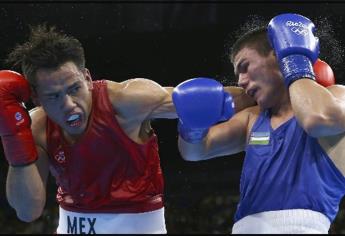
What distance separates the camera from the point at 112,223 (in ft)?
8.48

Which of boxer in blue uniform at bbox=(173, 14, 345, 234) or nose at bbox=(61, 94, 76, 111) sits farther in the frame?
nose at bbox=(61, 94, 76, 111)

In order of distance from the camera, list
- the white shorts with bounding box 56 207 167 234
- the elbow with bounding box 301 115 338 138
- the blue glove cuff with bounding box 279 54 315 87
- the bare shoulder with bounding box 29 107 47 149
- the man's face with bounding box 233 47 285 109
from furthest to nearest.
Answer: the bare shoulder with bounding box 29 107 47 149
the white shorts with bounding box 56 207 167 234
the man's face with bounding box 233 47 285 109
the blue glove cuff with bounding box 279 54 315 87
the elbow with bounding box 301 115 338 138

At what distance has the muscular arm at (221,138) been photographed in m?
2.60

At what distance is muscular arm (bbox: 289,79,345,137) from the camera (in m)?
2.14

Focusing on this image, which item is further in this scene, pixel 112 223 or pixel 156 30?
pixel 156 30

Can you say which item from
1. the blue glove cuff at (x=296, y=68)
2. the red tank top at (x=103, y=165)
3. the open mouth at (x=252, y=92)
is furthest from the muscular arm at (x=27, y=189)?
the blue glove cuff at (x=296, y=68)

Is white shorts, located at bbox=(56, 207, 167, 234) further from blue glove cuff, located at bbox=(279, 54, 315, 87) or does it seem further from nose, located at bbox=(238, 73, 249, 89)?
blue glove cuff, located at bbox=(279, 54, 315, 87)

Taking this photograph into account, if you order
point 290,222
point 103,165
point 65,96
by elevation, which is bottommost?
point 290,222

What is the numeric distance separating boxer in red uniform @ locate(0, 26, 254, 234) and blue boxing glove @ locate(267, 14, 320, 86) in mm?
405

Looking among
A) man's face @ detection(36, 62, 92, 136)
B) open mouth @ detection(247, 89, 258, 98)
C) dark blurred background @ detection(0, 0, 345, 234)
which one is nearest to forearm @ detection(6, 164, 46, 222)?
man's face @ detection(36, 62, 92, 136)

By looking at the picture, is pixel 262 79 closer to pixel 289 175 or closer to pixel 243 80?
pixel 243 80

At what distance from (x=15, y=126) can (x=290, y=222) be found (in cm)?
124

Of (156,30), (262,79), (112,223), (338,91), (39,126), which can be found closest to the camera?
(338,91)

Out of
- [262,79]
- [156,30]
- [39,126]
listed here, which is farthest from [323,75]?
[156,30]
